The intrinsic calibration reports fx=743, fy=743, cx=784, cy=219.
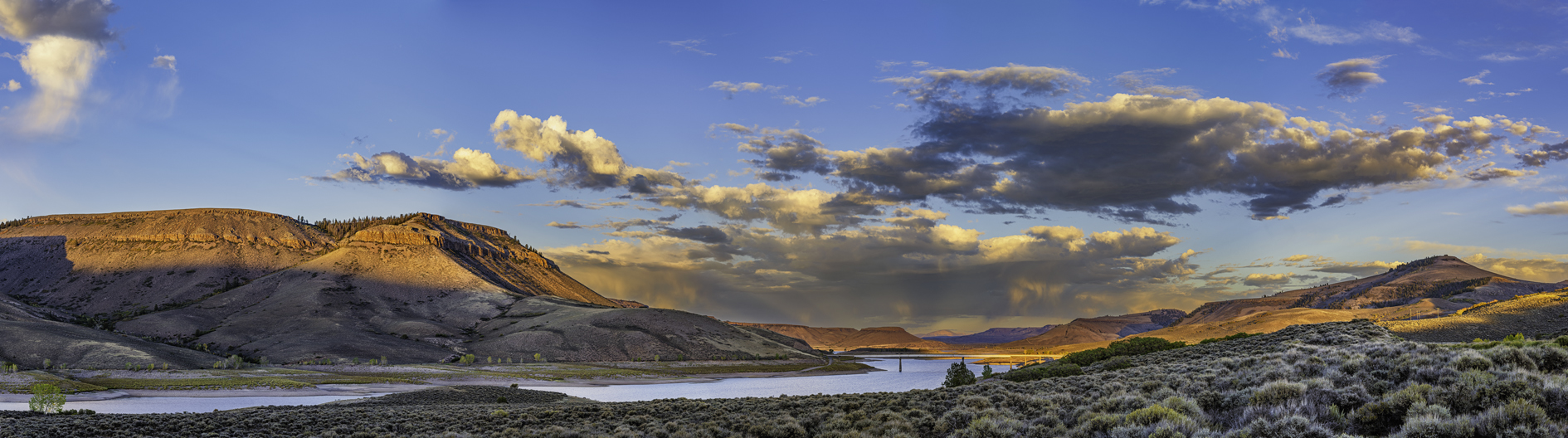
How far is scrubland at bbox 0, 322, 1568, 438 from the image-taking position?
12.3 meters

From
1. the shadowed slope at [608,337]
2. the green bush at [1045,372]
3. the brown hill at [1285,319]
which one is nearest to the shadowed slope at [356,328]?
the shadowed slope at [608,337]

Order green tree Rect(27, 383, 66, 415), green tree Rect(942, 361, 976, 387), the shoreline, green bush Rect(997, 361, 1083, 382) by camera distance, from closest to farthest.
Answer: green tree Rect(27, 383, 66, 415) < green bush Rect(997, 361, 1083, 382) < green tree Rect(942, 361, 976, 387) < the shoreline

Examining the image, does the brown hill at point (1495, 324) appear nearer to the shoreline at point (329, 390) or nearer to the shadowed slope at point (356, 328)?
the shoreline at point (329, 390)

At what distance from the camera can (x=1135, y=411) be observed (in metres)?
14.9

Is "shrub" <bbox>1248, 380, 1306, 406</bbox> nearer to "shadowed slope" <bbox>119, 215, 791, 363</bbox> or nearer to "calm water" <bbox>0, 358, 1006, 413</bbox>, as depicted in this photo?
"calm water" <bbox>0, 358, 1006, 413</bbox>

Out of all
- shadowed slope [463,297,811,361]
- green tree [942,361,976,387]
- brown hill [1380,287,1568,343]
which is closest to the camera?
green tree [942,361,976,387]

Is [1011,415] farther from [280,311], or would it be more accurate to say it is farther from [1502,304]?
[280,311]

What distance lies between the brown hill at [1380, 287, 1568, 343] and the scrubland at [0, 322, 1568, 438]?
29.0 metres

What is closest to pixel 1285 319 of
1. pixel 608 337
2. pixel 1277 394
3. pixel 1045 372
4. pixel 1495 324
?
pixel 1495 324

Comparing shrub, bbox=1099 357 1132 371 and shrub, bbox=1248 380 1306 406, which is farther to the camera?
shrub, bbox=1099 357 1132 371

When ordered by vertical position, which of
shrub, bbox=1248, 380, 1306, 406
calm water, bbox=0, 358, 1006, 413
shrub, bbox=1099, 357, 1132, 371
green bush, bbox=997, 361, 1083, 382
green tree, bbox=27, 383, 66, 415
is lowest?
calm water, bbox=0, 358, 1006, 413

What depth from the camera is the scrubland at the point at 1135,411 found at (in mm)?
12344

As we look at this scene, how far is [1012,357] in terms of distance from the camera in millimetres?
179875

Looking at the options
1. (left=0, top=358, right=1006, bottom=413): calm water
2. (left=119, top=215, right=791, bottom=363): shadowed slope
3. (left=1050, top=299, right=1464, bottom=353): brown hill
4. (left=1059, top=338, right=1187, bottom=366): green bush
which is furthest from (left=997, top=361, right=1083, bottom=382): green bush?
(left=119, top=215, right=791, bottom=363): shadowed slope
